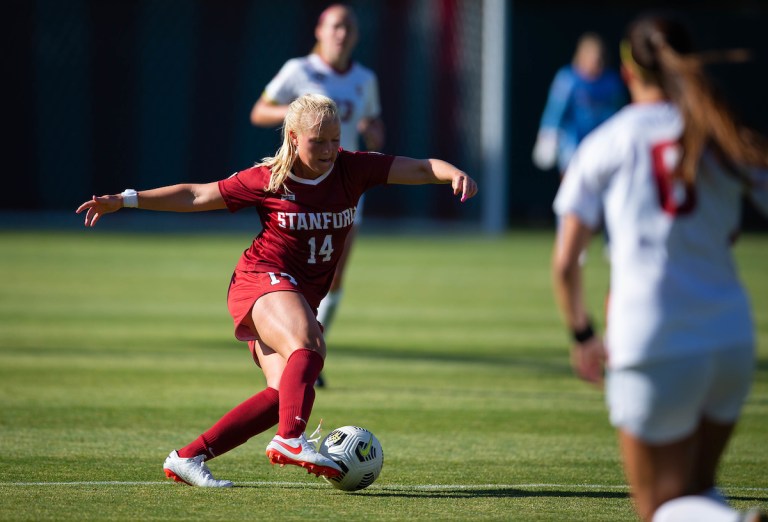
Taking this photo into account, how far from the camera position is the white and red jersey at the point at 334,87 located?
9062 millimetres

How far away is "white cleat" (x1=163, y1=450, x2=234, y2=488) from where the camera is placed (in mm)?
5465

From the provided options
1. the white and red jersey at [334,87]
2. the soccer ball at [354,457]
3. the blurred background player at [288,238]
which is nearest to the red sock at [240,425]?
the blurred background player at [288,238]

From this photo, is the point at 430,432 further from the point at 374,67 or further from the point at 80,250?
the point at 374,67

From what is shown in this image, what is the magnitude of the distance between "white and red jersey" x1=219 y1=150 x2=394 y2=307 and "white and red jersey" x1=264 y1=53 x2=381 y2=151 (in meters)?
3.39

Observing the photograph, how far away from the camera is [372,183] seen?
5.72 meters

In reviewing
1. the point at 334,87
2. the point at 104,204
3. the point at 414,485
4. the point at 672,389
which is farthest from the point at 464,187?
the point at 334,87

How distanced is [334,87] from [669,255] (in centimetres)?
596

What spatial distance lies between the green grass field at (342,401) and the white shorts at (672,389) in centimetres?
151

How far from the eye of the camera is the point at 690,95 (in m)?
3.49

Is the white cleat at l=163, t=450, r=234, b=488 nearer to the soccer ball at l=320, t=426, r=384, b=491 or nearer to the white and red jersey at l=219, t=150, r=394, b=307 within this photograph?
the soccer ball at l=320, t=426, r=384, b=491

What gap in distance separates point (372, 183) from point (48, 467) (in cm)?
209

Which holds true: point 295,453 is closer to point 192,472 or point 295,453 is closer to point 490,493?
point 192,472

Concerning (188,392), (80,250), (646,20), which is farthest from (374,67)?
(646,20)

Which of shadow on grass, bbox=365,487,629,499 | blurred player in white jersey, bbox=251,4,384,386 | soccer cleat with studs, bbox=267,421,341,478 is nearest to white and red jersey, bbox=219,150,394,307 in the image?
soccer cleat with studs, bbox=267,421,341,478
